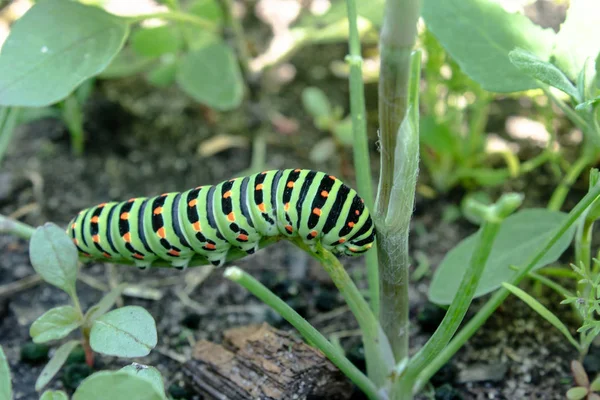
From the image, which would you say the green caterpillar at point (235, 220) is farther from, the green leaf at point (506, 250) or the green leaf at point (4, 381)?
the green leaf at point (4, 381)

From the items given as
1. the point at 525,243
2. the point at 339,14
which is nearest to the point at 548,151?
the point at 525,243

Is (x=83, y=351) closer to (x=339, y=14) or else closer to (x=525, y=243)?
(x=525, y=243)

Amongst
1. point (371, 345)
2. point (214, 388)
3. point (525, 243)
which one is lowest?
point (214, 388)

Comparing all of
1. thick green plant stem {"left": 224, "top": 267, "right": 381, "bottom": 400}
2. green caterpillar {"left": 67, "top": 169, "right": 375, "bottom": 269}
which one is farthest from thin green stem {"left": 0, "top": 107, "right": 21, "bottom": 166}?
thick green plant stem {"left": 224, "top": 267, "right": 381, "bottom": 400}

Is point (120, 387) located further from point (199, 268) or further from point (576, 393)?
point (199, 268)

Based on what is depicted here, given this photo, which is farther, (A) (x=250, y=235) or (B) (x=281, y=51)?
(B) (x=281, y=51)

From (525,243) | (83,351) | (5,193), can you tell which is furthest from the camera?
(5,193)

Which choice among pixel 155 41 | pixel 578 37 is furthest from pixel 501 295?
pixel 155 41
